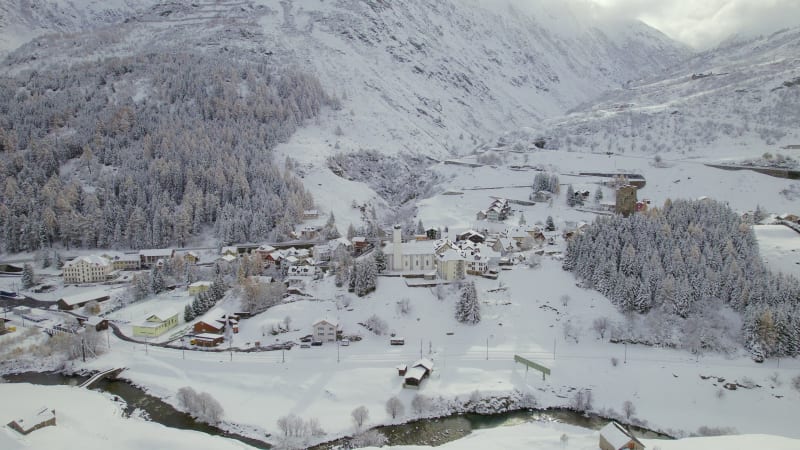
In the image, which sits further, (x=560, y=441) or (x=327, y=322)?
(x=327, y=322)

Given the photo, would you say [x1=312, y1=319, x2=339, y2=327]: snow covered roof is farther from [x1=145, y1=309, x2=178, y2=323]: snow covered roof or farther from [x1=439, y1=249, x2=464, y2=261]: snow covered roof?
[x1=145, y1=309, x2=178, y2=323]: snow covered roof

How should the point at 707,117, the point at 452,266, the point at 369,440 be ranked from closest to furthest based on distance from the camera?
the point at 369,440 < the point at 452,266 < the point at 707,117

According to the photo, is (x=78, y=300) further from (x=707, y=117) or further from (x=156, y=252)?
(x=707, y=117)

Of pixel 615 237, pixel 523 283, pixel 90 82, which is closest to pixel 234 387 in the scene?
pixel 523 283

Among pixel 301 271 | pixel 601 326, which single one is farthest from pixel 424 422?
pixel 301 271

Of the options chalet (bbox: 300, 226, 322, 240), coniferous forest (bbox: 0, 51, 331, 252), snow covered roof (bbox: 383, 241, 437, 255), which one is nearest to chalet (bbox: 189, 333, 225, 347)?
snow covered roof (bbox: 383, 241, 437, 255)

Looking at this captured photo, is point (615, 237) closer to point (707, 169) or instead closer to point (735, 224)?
point (735, 224)
